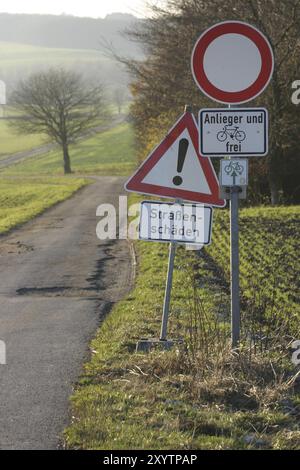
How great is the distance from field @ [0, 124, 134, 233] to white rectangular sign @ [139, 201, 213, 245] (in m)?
19.3

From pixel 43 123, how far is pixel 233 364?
2672 inches

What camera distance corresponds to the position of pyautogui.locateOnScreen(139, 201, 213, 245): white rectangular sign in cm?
734

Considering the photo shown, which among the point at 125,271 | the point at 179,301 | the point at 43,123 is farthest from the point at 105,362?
the point at 43,123

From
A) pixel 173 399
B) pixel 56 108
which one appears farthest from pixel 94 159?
pixel 173 399

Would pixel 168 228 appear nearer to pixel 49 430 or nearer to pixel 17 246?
pixel 49 430

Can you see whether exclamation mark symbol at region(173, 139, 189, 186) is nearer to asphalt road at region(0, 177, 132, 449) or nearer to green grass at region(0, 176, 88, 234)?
asphalt road at region(0, 177, 132, 449)

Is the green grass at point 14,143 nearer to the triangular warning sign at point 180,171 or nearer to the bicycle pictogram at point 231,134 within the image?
the triangular warning sign at point 180,171

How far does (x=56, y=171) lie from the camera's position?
79.1 metres

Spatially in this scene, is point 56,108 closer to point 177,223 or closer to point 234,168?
point 177,223

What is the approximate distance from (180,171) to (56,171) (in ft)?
238

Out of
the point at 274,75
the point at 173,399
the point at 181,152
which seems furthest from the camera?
the point at 274,75

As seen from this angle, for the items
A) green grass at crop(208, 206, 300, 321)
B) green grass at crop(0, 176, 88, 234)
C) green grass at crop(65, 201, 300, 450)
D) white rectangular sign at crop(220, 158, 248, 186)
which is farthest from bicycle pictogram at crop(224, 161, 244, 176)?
green grass at crop(0, 176, 88, 234)

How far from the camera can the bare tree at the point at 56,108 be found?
72188 mm

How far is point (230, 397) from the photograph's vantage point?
5.97 metres
